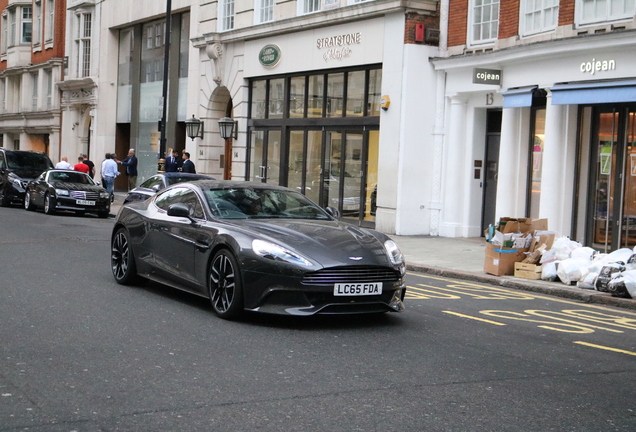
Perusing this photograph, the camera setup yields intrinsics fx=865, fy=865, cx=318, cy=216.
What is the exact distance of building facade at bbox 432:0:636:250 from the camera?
15242mm

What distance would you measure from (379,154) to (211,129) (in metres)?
9.24

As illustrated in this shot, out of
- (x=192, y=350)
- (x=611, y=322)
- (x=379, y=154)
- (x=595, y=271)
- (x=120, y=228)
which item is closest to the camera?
(x=192, y=350)

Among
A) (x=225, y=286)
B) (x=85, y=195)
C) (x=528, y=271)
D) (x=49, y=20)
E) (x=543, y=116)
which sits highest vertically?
(x=49, y=20)

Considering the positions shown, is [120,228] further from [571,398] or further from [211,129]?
[211,129]

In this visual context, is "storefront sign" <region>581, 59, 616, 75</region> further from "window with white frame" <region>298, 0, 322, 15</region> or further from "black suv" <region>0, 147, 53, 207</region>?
"black suv" <region>0, 147, 53, 207</region>

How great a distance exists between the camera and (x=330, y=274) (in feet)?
25.3

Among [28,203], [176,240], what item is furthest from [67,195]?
[176,240]

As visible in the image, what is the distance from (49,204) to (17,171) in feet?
13.3

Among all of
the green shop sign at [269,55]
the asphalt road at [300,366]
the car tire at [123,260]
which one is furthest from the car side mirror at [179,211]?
the green shop sign at [269,55]

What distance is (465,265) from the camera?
14.5 meters

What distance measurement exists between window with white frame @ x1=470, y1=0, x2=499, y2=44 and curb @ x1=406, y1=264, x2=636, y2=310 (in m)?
6.61

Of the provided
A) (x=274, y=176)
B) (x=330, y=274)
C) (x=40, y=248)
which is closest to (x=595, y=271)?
(x=330, y=274)

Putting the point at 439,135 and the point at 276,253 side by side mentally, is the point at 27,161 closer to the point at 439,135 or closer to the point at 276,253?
the point at 439,135

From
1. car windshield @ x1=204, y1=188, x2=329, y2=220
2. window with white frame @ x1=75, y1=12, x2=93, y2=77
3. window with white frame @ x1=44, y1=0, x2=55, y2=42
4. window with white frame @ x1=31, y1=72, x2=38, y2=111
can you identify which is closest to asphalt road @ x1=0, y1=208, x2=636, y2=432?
car windshield @ x1=204, y1=188, x2=329, y2=220
